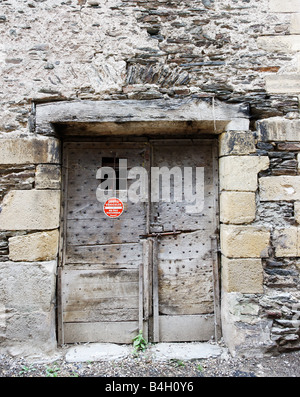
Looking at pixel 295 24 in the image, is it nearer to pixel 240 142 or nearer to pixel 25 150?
pixel 240 142

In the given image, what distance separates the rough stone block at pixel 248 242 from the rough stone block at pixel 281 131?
2.86 ft

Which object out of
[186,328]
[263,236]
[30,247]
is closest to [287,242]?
[263,236]

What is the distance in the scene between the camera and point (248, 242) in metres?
2.56

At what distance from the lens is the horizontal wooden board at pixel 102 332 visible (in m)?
2.75

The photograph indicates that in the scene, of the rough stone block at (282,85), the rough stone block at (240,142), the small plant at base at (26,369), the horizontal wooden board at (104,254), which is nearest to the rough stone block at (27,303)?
the small plant at base at (26,369)

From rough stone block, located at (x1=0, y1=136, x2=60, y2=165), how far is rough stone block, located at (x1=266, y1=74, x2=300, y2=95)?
2209mm

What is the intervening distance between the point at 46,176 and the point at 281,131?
229 centimetres

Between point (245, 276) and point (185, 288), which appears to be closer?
point (245, 276)

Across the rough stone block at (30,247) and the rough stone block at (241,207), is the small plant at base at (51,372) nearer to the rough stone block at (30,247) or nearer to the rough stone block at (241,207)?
the rough stone block at (30,247)

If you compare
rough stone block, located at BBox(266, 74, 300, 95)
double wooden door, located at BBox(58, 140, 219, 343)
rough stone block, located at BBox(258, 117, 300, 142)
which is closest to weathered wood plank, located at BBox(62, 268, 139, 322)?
double wooden door, located at BBox(58, 140, 219, 343)

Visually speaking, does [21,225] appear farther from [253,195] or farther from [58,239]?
[253,195]

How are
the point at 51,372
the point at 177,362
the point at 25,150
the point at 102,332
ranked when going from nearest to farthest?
the point at 51,372, the point at 177,362, the point at 25,150, the point at 102,332

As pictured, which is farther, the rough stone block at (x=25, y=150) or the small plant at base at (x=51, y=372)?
the rough stone block at (x=25, y=150)

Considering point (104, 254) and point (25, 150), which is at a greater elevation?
point (25, 150)
